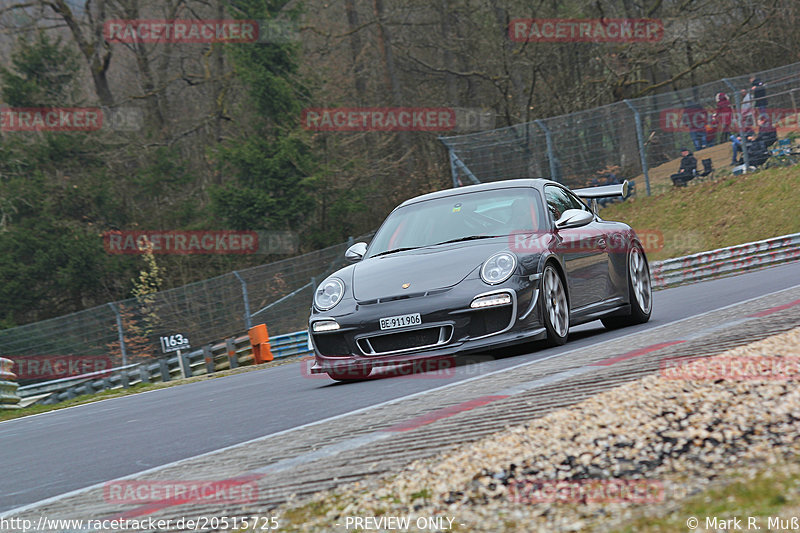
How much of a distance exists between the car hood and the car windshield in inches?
14.0

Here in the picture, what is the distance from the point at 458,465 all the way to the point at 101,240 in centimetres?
2991

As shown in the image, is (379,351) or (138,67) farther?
(138,67)

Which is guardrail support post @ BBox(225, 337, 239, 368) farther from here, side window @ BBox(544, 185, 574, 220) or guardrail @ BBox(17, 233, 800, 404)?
side window @ BBox(544, 185, 574, 220)

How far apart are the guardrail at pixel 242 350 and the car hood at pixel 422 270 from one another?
10.9 m

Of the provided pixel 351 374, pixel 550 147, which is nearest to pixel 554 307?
pixel 351 374

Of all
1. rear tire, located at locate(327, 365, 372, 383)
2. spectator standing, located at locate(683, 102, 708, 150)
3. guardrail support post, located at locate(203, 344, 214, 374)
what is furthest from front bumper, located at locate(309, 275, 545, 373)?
spectator standing, located at locate(683, 102, 708, 150)

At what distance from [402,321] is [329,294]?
31.9 inches

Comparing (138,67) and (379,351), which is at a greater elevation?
(138,67)

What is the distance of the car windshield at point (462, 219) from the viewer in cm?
872

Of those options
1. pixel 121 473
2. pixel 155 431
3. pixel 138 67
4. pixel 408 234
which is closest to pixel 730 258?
pixel 408 234

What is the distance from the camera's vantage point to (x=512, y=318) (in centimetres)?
768

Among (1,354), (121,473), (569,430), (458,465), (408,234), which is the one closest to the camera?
(458,465)

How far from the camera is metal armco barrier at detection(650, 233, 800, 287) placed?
73.7ft

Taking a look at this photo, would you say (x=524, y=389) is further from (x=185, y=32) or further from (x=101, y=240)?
(x=185, y=32)
